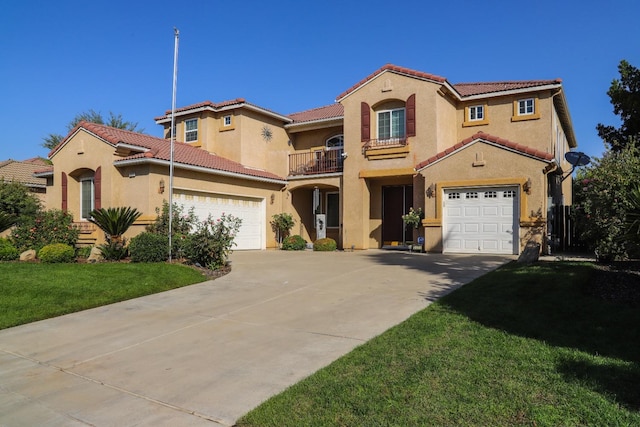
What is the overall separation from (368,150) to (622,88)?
31.3 feet

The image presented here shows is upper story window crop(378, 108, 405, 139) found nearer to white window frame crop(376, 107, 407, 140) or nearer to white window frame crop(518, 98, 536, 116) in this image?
white window frame crop(376, 107, 407, 140)

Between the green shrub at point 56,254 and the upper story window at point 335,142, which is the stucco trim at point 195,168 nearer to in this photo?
the upper story window at point 335,142

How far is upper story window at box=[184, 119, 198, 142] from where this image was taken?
22.9 metres

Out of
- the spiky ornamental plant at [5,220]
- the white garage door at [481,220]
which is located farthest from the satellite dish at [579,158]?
the spiky ornamental plant at [5,220]

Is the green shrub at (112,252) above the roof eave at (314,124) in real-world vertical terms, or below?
below

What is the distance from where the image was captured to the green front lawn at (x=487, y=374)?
3678 millimetres

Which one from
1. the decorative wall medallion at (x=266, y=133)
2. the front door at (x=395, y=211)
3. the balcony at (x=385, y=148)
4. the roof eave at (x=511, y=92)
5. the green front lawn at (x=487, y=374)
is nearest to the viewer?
the green front lawn at (x=487, y=374)

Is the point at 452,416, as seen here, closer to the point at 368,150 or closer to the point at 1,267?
the point at 1,267

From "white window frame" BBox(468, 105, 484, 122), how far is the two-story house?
90 millimetres

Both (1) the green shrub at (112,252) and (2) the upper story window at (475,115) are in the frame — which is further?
(2) the upper story window at (475,115)

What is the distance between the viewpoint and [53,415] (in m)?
4.27

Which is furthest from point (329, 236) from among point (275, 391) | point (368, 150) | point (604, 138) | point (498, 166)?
point (275, 391)

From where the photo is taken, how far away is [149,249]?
515 inches

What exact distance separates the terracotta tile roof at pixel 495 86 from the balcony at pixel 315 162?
6.33 metres
